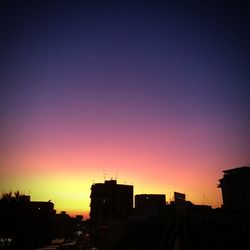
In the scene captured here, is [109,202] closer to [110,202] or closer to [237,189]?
[110,202]

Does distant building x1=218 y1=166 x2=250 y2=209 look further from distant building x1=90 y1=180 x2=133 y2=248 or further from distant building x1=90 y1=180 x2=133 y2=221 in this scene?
distant building x1=90 y1=180 x2=133 y2=221

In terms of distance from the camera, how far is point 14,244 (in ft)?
141

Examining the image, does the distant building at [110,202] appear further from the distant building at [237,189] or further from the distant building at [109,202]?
the distant building at [237,189]

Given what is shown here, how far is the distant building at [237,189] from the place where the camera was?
1888 inches

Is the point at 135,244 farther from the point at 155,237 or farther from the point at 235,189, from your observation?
the point at 235,189

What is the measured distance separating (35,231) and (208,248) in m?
33.3

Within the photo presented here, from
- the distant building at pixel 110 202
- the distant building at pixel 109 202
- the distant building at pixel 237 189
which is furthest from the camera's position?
the distant building at pixel 109 202

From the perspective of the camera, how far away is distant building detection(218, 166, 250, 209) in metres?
48.0

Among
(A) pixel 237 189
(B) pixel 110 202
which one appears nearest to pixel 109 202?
(B) pixel 110 202

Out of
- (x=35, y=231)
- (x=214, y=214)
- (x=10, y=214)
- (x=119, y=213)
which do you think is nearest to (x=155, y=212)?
(x=214, y=214)

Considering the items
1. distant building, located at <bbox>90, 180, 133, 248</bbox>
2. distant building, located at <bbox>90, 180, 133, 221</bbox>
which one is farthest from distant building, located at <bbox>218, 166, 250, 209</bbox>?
distant building, located at <bbox>90, 180, 133, 221</bbox>

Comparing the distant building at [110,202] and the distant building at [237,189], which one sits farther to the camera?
the distant building at [110,202]

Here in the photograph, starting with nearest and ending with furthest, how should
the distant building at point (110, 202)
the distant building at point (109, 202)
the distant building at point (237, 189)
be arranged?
the distant building at point (237, 189)
the distant building at point (110, 202)
the distant building at point (109, 202)

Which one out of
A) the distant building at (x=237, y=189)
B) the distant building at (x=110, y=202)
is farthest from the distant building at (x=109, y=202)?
the distant building at (x=237, y=189)
